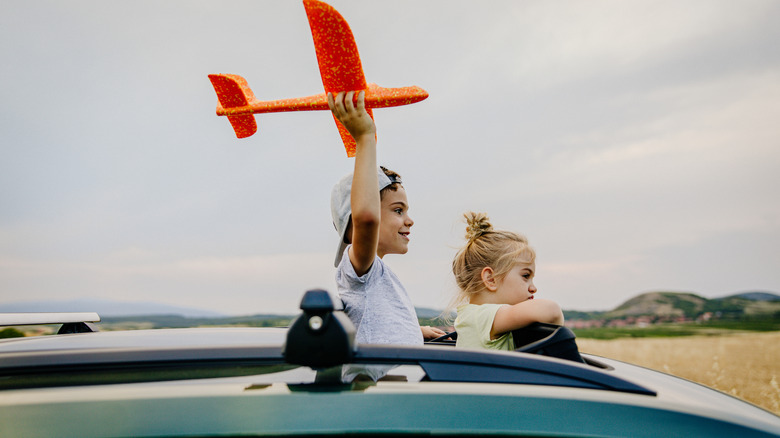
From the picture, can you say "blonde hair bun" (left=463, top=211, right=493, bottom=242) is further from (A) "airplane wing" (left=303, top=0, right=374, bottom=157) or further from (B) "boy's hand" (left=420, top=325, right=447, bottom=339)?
(A) "airplane wing" (left=303, top=0, right=374, bottom=157)

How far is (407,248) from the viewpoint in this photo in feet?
9.36

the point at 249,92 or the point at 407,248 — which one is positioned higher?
the point at 249,92

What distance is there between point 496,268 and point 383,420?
6.35 ft

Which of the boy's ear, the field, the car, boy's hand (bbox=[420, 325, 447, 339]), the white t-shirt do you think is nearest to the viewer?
the car

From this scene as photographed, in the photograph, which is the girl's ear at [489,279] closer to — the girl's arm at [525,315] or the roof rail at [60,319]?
the girl's arm at [525,315]

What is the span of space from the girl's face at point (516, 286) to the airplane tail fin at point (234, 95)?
1540mm

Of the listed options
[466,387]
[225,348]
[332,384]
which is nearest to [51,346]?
[225,348]

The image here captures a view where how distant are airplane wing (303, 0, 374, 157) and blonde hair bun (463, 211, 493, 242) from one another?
4.43 ft

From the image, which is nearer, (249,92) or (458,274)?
(249,92)

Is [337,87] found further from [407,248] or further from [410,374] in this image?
[410,374]

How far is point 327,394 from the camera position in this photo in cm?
114

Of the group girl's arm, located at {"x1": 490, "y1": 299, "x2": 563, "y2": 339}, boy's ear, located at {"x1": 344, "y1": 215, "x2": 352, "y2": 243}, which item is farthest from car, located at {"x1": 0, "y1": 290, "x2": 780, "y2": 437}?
boy's ear, located at {"x1": 344, "y1": 215, "x2": 352, "y2": 243}

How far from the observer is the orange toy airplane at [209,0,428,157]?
2053mm

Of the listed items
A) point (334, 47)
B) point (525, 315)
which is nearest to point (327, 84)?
point (334, 47)
